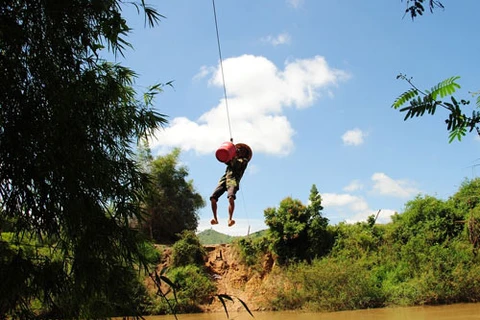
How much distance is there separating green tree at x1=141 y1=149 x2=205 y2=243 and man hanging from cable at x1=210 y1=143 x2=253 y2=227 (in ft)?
47.8

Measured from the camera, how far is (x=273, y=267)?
17.5m

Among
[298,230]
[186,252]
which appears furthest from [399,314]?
[186,252]

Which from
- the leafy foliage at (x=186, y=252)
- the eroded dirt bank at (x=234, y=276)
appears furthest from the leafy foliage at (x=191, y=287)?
the leafy foliage at (x=186, y=252)

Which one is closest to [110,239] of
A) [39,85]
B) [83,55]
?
[39,85]

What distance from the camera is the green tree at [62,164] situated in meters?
2.83

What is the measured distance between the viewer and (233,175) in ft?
24.0

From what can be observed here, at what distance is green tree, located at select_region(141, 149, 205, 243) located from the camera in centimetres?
2206

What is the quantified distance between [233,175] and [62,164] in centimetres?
446

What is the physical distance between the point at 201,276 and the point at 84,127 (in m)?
15.4

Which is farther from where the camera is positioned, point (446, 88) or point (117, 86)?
point (117, 86)

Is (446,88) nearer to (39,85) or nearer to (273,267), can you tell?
(39,85)

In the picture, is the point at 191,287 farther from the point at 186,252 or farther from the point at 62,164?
the point at 62,164

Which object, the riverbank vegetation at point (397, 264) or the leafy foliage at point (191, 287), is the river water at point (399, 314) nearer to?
the riverbank vegetation at point (397, 264)

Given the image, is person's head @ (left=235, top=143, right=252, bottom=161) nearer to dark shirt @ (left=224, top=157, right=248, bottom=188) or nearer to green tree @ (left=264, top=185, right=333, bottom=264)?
dark shirt @ (left=224, top=157, right=248, bottom=188)
